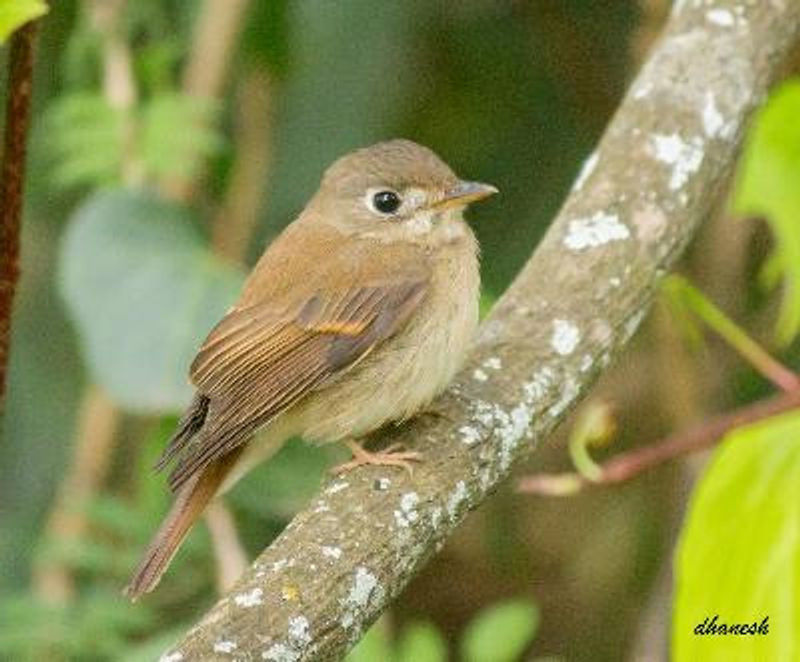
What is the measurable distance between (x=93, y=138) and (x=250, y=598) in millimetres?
1847

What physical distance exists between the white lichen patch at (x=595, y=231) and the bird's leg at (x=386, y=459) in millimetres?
550

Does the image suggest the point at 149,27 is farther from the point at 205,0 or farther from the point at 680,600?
the point at 680,600

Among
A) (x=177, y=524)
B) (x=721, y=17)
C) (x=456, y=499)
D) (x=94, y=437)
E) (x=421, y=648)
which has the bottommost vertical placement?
(x=94, y=437)

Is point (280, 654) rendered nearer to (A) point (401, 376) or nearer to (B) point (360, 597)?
(B) point (360, 597)

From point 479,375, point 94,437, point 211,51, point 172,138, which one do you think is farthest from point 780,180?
point 94,437

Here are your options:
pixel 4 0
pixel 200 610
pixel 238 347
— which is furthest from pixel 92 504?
pixel 4 0

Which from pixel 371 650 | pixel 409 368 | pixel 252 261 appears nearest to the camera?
pixel 409 368

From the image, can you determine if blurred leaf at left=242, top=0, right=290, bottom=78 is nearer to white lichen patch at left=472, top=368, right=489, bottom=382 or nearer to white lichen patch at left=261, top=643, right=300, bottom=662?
white lichen patch at left=472, top=368, right=489, bottom=382

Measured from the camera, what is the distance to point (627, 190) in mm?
3223

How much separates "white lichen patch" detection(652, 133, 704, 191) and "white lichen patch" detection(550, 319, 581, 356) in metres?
0.39

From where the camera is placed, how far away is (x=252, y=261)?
14.9ft

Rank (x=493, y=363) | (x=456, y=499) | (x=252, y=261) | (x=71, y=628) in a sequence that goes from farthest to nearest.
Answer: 1. (x=252, y=261)
2. (x=71, y=628)
3. (x=493, y=363)
4. (x=456, y=499)

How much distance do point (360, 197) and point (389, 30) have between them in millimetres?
1053

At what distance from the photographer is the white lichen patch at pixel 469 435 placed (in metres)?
2.80
